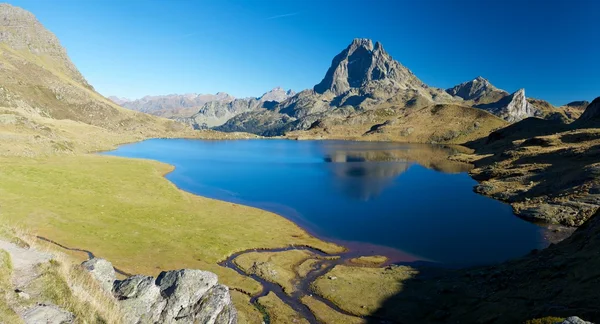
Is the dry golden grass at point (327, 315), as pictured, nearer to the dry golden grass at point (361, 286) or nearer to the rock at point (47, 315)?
the dry golden grass at point (361, 286)

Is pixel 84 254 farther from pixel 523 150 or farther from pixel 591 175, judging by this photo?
pixel 523 150

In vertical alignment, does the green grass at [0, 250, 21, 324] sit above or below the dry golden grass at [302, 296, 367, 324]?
above

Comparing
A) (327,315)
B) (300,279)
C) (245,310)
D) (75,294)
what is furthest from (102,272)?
(300,279)

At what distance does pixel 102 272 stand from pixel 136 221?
36511 mm

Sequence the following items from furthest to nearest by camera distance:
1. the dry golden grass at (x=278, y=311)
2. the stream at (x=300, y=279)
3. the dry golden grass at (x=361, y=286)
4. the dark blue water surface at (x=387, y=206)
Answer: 1. the dark blue water surface at (x=387, y=206)
2. the dry golden grass at (x=361, y=286)
3. the stream at (x=300, y=279)
4. the dry golden grass at (x=278, y=311)

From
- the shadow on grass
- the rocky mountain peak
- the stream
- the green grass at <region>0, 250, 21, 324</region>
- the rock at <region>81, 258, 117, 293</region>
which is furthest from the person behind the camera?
the rocky mountain peak

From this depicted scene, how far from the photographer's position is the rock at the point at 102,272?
18031 millimetres

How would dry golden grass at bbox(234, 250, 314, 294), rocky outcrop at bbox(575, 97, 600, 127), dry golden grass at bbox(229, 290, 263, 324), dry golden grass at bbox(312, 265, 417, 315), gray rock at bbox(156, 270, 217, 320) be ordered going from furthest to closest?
1. rocky outcrop at bbox(575, 97, 600, 127)
2. dry golden grass at bbox(234, 250, 314, 294)
3. dry golden grass at bbox(312, 265, 417, 315)
4. dry golden grass at bbox(229, 290, 263, 324)
5. gray rock at bbox(156, 270, 217, 320)

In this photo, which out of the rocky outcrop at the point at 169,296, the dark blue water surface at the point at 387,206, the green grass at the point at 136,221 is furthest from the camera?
the dark blue water surface at the point at 387,206

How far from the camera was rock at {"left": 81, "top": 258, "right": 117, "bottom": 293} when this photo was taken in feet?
59.2

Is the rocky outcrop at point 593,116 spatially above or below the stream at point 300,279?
above

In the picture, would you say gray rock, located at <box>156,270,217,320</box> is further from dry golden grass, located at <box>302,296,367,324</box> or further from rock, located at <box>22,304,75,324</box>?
dry golden grass, located at <box>302,296,367,324</box>

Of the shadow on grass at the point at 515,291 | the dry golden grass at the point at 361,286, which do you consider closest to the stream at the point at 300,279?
the dry golden grass at the point at 361,286

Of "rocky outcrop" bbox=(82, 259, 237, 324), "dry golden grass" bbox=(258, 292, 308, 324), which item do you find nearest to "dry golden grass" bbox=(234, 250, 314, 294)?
"dry golden grass" bbox=(258, 292, 308, 324)
